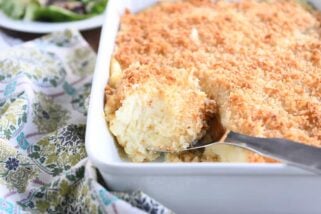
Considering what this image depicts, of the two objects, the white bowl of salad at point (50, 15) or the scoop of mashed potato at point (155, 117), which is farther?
the white bowl of salad at point (50, 15)

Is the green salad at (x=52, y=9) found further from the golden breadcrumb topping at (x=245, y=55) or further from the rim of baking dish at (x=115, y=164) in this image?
the rim of baking dish at (x=115, y=164)

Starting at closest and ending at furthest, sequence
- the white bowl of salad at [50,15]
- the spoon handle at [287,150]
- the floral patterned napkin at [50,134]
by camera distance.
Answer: the spoon handle at [287,150]
the floral patterned napkin at [50,134]
the white bowl of salad at [50,15]

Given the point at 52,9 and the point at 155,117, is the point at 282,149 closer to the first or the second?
the point at 155,117

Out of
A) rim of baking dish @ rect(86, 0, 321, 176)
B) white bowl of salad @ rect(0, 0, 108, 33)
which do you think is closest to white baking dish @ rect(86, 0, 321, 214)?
rim of baking dish @ rect(86, 0, 321, 176)

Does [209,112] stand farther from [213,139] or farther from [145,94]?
[145,94]

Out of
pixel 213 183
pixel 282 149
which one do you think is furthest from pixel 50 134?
pixel 282 149

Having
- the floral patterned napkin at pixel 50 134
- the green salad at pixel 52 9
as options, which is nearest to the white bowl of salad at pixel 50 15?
the green salad at pixel 52 9
